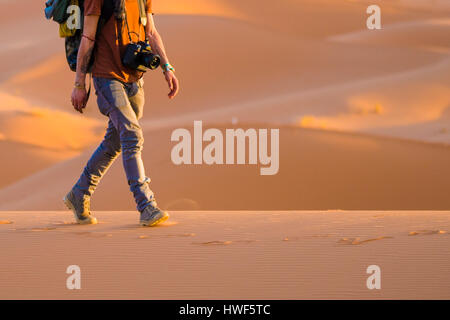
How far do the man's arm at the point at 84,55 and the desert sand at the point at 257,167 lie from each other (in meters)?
1.02

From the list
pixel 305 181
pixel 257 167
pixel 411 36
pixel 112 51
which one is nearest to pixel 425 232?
pixel 112 51

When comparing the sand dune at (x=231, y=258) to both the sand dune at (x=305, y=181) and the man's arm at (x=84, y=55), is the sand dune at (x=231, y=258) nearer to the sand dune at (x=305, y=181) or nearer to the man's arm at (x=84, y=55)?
the man's arm at (x=84, y=55)

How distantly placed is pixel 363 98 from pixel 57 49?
619 inches

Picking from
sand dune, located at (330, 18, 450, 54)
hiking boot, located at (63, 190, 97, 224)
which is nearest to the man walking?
hiking boot, located at (63, 190, 97, 224)

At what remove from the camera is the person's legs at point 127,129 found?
650 centimetres

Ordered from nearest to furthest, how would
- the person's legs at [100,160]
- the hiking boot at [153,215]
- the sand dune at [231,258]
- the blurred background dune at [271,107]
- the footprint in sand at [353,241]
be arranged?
the sand dune at [231,258]
the footprint in sand at [353,241]
the hiking boot at [153,215]
the person's legs at [100,160]
the blurred background dune at [271,107]

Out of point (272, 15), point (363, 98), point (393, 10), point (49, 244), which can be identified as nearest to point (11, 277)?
point (49, 244)

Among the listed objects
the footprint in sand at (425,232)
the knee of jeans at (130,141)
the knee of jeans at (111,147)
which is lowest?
the footprint in sand at (425,232)

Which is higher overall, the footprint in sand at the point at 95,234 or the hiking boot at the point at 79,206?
the hiking boot at the point at 79,206

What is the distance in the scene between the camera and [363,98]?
26828 mm

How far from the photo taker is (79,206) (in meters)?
7.13

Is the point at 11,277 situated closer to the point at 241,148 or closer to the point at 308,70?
the point at 241,148

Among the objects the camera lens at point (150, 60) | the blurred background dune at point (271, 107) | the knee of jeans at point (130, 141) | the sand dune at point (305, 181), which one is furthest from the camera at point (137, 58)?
the blurred background dune at point (271, 107)

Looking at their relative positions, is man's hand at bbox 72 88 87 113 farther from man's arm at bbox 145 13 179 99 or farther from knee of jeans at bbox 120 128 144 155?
man's arm at bbox 145 13 179 99
